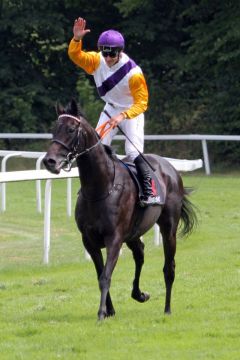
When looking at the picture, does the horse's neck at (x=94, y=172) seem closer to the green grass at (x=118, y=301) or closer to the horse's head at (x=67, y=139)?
Answer: the horse's head at (x=67, y=139)

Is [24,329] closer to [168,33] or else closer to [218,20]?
[218,20]

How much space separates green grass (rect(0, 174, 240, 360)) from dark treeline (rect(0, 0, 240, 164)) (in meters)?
10.5

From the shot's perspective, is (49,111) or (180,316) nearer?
(180,316)

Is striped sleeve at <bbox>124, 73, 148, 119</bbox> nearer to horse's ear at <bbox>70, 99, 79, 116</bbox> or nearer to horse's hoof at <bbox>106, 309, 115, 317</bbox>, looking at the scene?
horse's ear at <bbox>70, 99, 79, 116</bbox>

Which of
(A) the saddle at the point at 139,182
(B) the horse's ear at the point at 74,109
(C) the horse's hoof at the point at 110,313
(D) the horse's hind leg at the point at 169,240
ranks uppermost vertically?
(B) the horse's ear at the point at 74,109

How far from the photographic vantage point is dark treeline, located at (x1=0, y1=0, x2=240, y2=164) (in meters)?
26.6

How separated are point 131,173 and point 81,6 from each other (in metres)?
21.5

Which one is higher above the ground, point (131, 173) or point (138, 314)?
point (131, 173)

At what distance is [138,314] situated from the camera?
900 centimetres

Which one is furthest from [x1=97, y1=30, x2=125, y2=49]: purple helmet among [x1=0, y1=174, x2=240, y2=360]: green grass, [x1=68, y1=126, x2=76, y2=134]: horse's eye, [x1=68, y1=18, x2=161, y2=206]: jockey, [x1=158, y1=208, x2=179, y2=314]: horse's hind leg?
[x1=0, y1=174, x2=240, y2=360]: green grass

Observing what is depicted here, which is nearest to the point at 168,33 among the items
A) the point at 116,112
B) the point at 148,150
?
the point at 148,150

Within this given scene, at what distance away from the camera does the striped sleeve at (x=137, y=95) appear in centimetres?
914

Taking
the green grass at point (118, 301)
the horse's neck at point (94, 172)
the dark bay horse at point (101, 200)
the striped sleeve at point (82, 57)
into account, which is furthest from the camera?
the striped sleeve at point (82, 57)

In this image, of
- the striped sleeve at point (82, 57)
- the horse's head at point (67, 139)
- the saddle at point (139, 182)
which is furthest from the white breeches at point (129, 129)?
the horse's head at point (67, 139)
